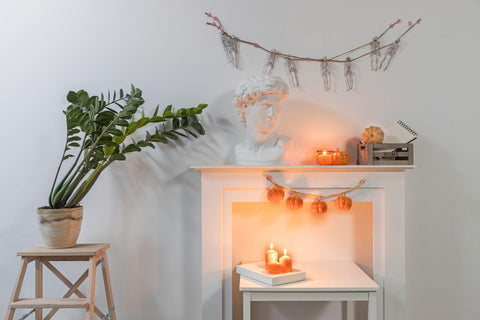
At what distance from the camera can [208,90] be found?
Result: 226 cm

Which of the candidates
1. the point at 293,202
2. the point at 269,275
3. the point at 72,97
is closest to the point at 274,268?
the point at 269,275

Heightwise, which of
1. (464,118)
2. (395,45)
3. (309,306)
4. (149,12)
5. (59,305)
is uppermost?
(149,12)

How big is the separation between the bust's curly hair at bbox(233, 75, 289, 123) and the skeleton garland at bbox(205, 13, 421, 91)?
281mm

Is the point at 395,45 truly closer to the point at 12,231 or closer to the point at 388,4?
the point at 388,4

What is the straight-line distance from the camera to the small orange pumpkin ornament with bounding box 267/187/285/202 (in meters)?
1.99

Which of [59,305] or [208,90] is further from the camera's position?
[208,90]

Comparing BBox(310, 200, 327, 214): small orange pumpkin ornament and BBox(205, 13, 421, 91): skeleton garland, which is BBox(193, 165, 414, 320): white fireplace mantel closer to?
BBox(310, 200, 327, 214): small orange pumpkin ornament

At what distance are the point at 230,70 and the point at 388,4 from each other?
3.24 feet

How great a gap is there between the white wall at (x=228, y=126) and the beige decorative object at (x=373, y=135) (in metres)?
0.16

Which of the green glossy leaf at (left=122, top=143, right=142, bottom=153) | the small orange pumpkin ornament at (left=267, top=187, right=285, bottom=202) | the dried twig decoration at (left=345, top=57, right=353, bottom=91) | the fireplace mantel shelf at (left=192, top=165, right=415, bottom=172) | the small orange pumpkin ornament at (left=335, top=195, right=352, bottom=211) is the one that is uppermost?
the dried twig decoration at (left=345, top=57, right=353, bottom=91)

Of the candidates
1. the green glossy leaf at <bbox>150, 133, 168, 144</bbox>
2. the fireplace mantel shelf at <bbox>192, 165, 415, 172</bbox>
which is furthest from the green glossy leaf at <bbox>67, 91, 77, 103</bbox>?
the fireplace mantel shelf at <bbox>192, 165, 415, 172</bbox>

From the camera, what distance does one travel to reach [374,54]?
2.25 m

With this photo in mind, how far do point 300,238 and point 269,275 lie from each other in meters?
0.48

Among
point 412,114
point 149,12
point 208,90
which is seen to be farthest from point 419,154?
point 149,12
